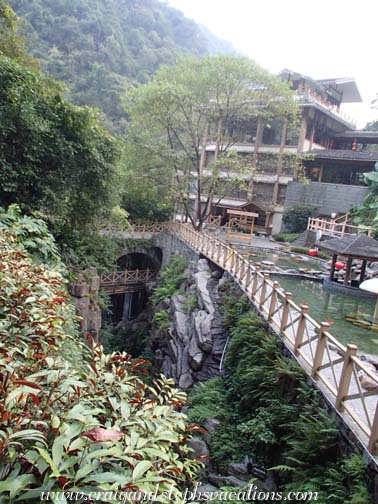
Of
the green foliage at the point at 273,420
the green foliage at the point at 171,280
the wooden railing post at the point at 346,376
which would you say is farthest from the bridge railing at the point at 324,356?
the green foliage at the point at 171,280

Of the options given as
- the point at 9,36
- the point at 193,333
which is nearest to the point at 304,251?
the point at 193,333

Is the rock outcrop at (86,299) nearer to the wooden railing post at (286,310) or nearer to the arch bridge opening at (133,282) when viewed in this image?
the wooden railing post at (286,310)

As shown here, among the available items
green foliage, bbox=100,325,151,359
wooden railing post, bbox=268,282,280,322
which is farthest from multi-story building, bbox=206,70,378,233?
wooden railing post, bbox=268,282,280,322

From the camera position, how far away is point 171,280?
16891mm

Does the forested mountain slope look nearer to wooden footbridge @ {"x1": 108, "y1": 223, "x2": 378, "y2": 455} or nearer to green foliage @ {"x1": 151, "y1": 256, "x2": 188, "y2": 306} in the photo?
green foliage @ {"x1": 151, "y1": 256, "x2": 188, "y2": 306}

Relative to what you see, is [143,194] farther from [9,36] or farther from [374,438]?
[374,438]

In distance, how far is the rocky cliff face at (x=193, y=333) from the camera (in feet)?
32.7

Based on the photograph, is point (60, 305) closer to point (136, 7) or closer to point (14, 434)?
point (14, 434)

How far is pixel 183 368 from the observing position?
10.6 m

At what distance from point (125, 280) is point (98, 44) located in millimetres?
42235

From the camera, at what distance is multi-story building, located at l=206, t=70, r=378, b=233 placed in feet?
82.0

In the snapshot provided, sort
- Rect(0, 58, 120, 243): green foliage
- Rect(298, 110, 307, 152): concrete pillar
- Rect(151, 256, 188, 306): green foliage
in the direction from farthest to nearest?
Rect(298, 110, 307, 152): concrete pillar → Rect(151, 256, 188, 306): green foliage → Rect(0, 58, 120, 243): green foliage

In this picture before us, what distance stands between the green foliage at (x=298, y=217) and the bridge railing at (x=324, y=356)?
47.9ft

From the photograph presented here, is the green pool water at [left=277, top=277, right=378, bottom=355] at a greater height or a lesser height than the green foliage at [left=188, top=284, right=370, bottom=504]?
greater
